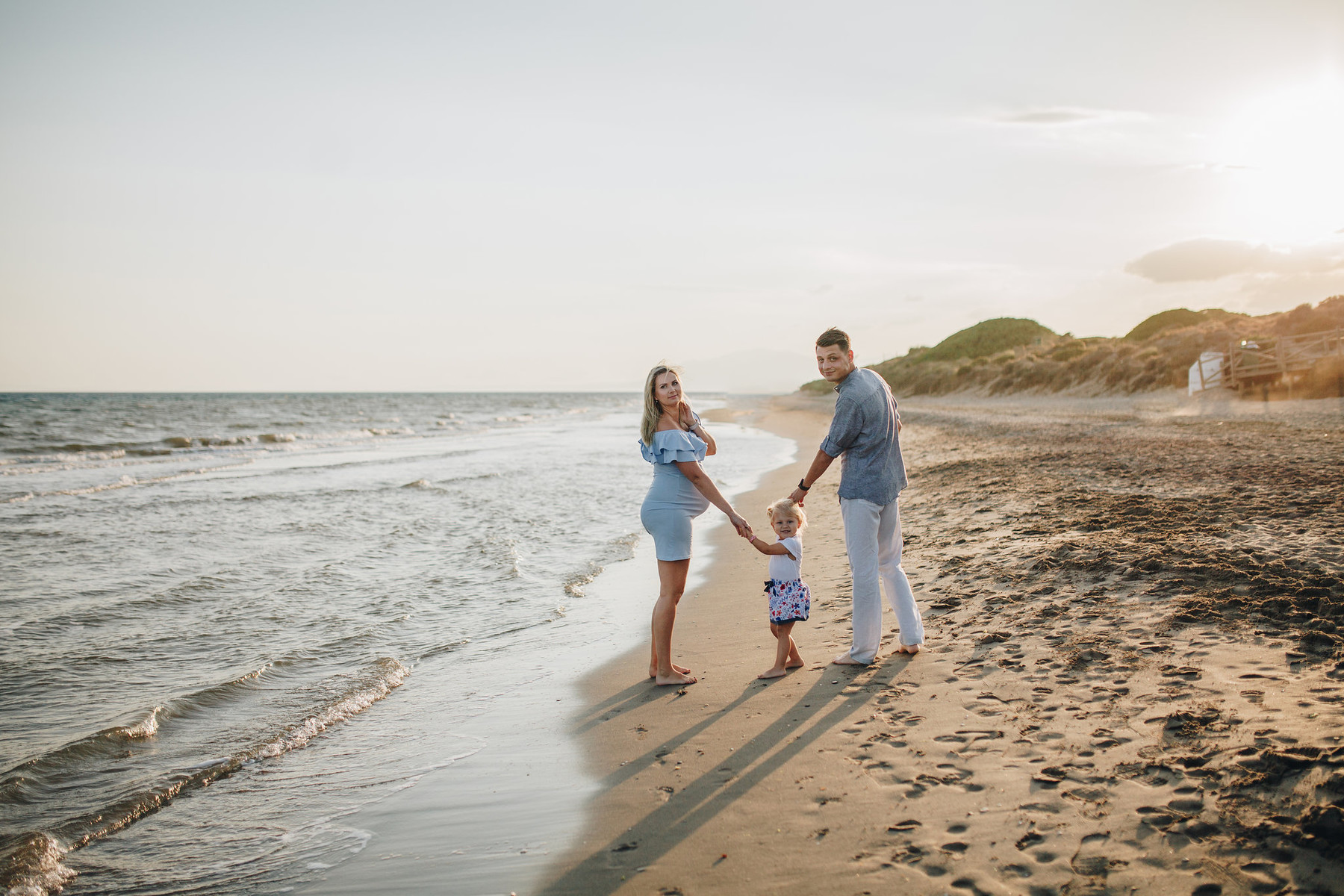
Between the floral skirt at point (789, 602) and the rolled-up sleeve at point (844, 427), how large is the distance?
0.84 m

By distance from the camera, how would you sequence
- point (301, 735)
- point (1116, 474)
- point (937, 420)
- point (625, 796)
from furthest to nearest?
point (937, 420), point (1116, 474), point (301, 735), point (625, 796)

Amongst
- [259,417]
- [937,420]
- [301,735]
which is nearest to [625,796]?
[301,735]

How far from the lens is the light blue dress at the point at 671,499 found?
14.3ft

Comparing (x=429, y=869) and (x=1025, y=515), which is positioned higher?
(x=1025, y=515)

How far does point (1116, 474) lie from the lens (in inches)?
367

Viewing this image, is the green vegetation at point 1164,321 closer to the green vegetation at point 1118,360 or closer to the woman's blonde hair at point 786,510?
the green vegetation at point 1118,360

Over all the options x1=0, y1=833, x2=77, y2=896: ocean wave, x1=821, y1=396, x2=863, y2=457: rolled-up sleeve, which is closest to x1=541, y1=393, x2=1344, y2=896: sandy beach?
x1=821, y1=396, x2=863, y2=457: rolled-up sleeve

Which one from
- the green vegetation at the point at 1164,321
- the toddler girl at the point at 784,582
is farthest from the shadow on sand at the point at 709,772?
the green vegetation at the point at 1164,321

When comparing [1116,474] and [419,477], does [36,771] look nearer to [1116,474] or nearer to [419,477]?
[1116,474]

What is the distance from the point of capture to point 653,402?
14.6 ft

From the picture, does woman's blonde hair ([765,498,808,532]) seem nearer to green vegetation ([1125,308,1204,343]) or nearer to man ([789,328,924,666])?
man ([789,328,924,666])

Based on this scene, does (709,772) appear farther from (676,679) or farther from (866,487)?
(866,487)

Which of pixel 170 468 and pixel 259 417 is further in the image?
pixel 259 417

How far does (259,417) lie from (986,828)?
54.9m
